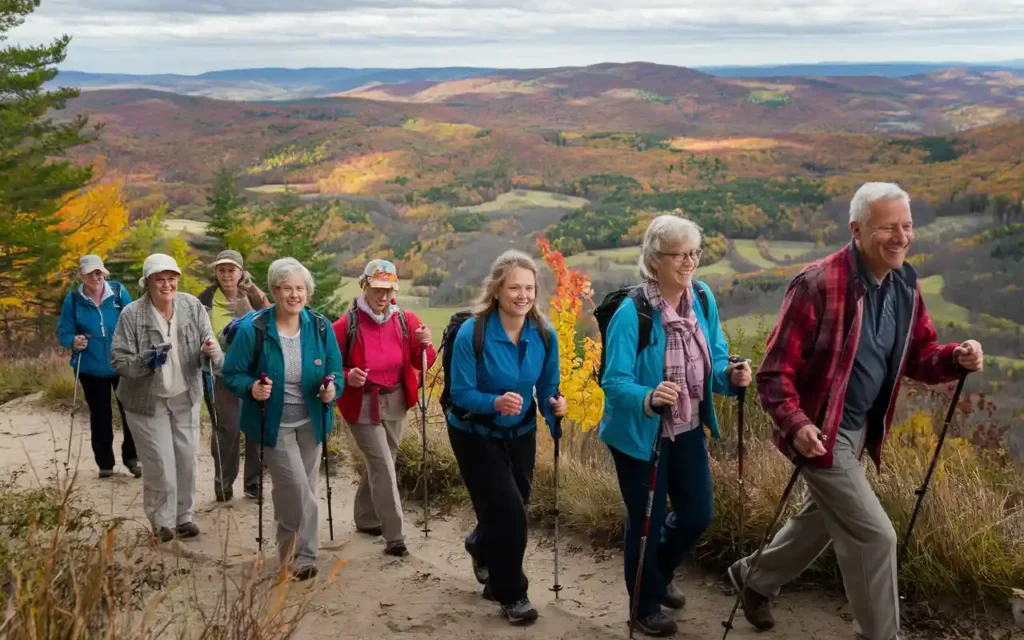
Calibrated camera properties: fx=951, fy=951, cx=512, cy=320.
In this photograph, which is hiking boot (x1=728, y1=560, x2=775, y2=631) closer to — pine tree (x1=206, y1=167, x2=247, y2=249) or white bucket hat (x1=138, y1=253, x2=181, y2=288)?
white bucket hat (x1=138, y1=253, x2=181, y2=288)

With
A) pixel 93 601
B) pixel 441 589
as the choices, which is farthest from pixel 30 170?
pixel 93 601

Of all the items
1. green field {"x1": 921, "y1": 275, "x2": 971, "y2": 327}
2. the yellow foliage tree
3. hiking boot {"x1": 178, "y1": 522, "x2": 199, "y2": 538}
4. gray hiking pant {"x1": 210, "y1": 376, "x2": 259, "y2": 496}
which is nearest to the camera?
hiking boot {"x1": 178, "y1": 522, "x2": 199, "y2": 538}

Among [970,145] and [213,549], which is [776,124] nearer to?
[970,145]

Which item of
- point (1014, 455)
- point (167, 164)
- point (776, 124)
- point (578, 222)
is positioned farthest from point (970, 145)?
point (1014, 455)

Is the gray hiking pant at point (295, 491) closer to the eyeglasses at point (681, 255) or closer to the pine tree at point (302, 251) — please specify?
the eyeglasses at point (681, 255)

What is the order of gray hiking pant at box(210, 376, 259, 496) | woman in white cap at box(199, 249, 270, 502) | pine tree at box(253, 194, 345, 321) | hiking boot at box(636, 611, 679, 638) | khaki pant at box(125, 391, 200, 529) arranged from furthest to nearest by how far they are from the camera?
pine tree at box(253, 194, 345, 321), gray hiking pant at box(210, 376, 259, 496), woman in white cap at box(199, 249, 270, 502), khaki pant at box(125, 391, 200, 529), hiking boot at box(636, 611, 679, 638)

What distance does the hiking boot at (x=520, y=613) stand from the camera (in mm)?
4867

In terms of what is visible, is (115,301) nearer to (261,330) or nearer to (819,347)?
(261,330)

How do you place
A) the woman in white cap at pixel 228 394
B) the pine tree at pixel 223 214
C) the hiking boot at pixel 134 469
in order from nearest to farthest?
the woman in white cap at pixel 228 394 → the hiking boot at pixel 134 469 → the pine tree at pixel 223 214

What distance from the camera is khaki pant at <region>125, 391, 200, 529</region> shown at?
6242 millimetres

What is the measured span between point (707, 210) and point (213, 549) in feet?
180

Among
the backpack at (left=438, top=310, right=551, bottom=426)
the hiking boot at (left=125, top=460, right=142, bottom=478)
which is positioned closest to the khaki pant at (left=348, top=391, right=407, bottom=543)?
the backpack at (left=438, top=310, right=551, bottom=426)

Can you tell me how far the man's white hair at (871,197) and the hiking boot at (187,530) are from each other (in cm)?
481

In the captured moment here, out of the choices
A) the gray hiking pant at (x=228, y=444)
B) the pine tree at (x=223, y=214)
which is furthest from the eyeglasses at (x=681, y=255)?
the pine tree at (x=223, y=214)
